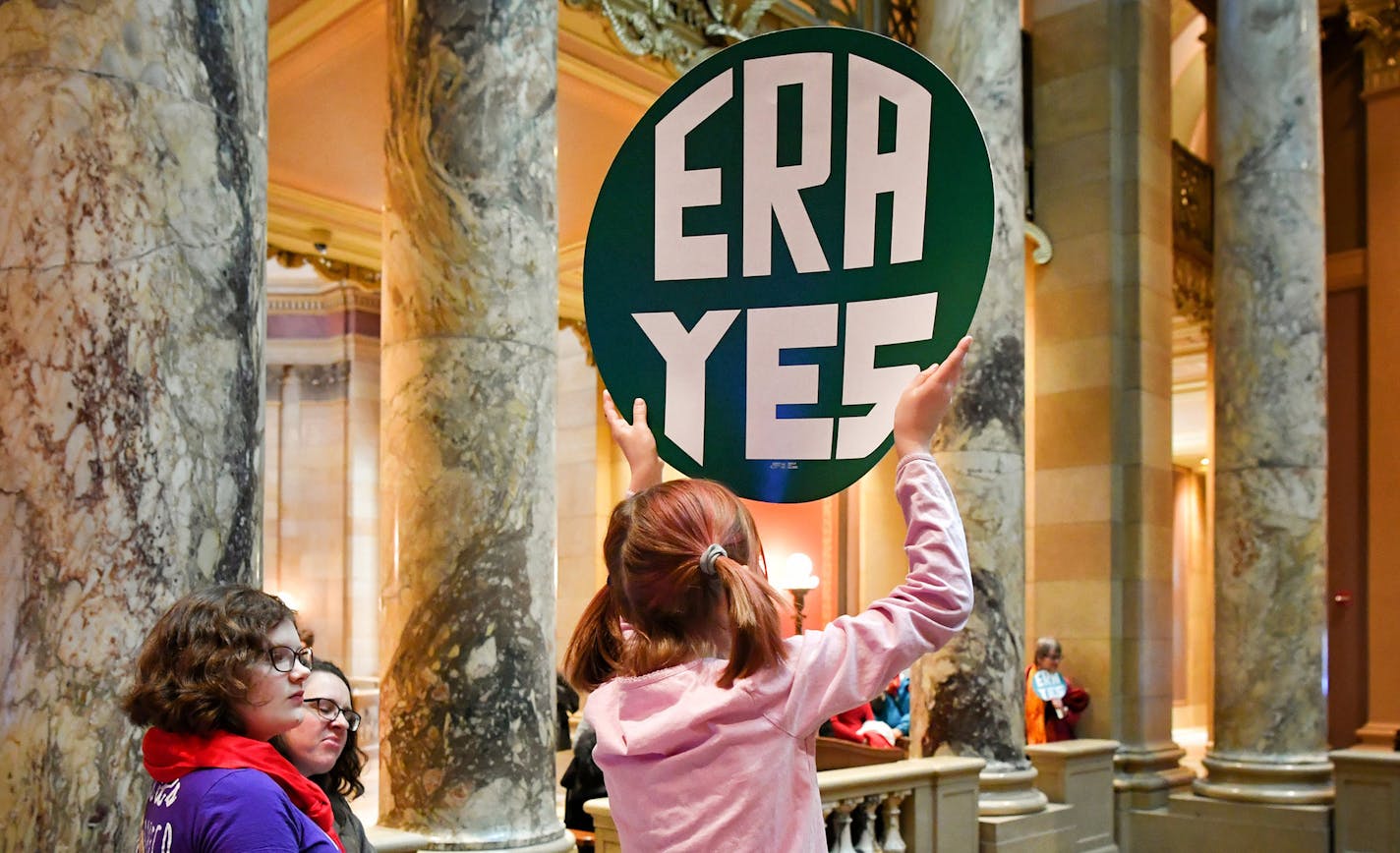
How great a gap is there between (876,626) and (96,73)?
2388 millimetres

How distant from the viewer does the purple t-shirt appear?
1711mm

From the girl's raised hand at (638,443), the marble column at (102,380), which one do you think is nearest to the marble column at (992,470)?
the marble column at (102,380)

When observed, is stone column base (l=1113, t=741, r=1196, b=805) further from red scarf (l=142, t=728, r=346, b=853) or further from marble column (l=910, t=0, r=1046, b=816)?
red scarf (l=142, t=728, r=346, b=853)

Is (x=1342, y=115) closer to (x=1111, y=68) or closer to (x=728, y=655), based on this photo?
(x=1111, y=68)

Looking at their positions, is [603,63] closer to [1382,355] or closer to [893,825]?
[893,825]

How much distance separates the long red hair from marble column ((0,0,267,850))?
1619mm

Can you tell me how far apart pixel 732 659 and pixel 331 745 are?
28.5 inches

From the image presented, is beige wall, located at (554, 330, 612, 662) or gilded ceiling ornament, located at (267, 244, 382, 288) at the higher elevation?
gilded ceiling ornament, located at (267, 244, 382, 288)

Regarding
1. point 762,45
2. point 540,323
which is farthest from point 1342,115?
point 762,45

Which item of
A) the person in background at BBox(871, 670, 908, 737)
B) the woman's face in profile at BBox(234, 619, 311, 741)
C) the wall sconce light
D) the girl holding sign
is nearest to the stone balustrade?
the person in background at BBox(871, 670, 908, 737)

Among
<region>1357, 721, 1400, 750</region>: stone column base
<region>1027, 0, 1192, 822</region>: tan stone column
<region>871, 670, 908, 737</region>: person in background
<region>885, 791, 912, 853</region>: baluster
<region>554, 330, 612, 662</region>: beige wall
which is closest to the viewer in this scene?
<region>885, 791, 912, 853</region>: baluster

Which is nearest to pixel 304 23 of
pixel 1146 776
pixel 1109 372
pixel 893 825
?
pixel 893 825

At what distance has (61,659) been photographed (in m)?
3.05

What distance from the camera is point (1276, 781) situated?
1030 cm
